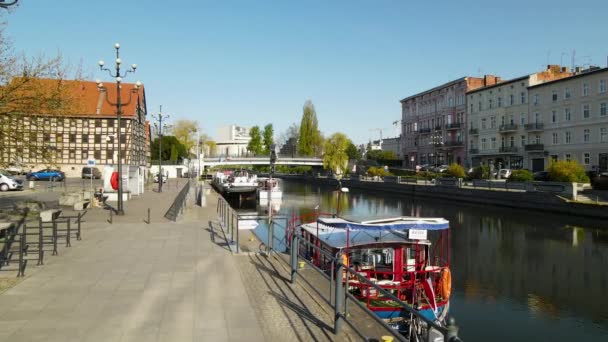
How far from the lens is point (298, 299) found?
31.8ft

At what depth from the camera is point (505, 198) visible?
43750mm

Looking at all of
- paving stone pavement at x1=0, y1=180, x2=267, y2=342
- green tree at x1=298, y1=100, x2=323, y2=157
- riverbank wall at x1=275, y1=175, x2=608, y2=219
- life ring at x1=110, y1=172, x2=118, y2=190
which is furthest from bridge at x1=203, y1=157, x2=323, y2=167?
paving stone pavement at x1=0, y1=180, x2=267, y2=342

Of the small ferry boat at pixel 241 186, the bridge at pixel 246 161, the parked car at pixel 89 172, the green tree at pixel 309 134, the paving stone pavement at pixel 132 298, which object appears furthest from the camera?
the green tree at pixel 309 134

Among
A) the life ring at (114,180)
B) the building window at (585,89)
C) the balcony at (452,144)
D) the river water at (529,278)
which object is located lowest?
the river water at (529,278)

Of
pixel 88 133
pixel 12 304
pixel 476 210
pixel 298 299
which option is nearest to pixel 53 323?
pixel 12 304

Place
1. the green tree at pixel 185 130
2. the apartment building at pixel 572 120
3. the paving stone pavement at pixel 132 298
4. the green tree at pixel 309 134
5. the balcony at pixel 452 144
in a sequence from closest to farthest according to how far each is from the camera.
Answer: the paving stone pavement at pixel 132 298 < the apartment building at pixel 572 120 < the balcony at pixel 452 144 < the green tree at pixel 309 134 < the green tree at pixel 185 130

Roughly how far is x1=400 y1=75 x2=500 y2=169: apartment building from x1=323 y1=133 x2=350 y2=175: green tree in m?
12.6

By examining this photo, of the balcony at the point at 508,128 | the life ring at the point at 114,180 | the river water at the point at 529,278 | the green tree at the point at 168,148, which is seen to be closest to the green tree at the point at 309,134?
the green tree at the point at 168,148

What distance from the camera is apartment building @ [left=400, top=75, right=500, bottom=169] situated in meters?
78.9

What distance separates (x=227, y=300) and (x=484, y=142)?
7001 centimetres

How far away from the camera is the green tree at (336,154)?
96.6 metres

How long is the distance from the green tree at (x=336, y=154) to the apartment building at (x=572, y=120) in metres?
39.4

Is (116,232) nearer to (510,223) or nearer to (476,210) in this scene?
(510,223)

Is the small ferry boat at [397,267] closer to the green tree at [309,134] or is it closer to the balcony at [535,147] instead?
the balcony at [535,147]
